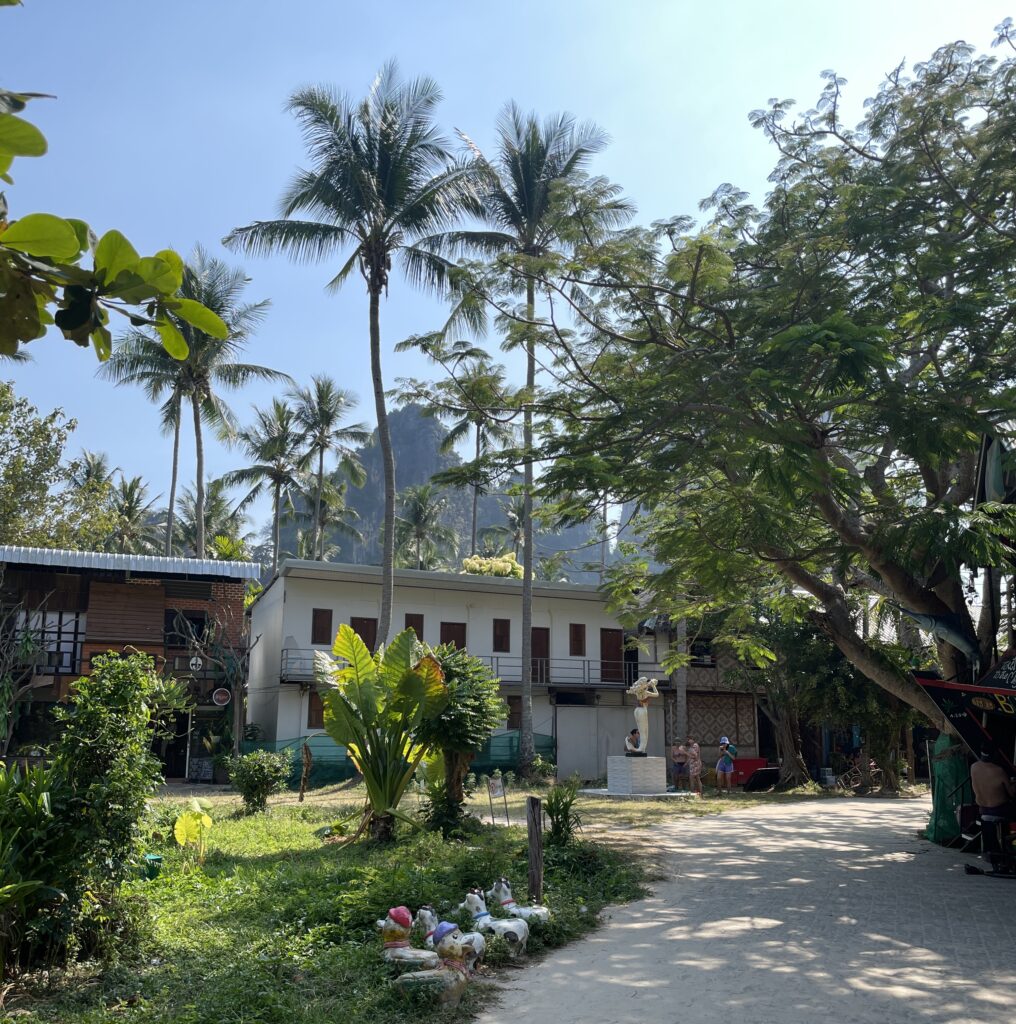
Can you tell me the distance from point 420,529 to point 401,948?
4621 centimetres

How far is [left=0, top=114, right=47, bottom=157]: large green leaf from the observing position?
6.10 feet

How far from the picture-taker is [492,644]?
29766 millimetres

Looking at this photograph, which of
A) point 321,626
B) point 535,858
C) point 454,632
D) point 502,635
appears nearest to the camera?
point 535,858

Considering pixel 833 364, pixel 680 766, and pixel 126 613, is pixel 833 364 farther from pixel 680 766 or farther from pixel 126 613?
pixel 126 613

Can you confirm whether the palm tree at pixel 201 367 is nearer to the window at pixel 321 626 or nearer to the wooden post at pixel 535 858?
the window at pixel 321 626

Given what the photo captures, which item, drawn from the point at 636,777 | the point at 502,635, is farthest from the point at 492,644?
the point at 636,777

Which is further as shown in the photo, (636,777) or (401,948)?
(636,777)

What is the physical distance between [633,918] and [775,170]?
950 centimetres

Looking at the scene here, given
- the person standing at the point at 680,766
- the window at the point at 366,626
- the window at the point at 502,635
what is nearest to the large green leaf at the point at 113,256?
the person standing at the point at 680,766

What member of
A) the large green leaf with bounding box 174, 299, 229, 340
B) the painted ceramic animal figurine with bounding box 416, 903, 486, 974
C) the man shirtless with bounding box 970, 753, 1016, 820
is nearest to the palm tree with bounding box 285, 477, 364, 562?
the man shirtless with bounding box 970, 753, 1016, 820

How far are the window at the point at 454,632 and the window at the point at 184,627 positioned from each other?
696 centimetres

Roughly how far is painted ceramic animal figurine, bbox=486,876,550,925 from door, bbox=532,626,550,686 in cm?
2172

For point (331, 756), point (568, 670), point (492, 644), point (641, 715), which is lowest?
point (331, 756)

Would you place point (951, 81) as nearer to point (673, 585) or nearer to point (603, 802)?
point (673, 585)
